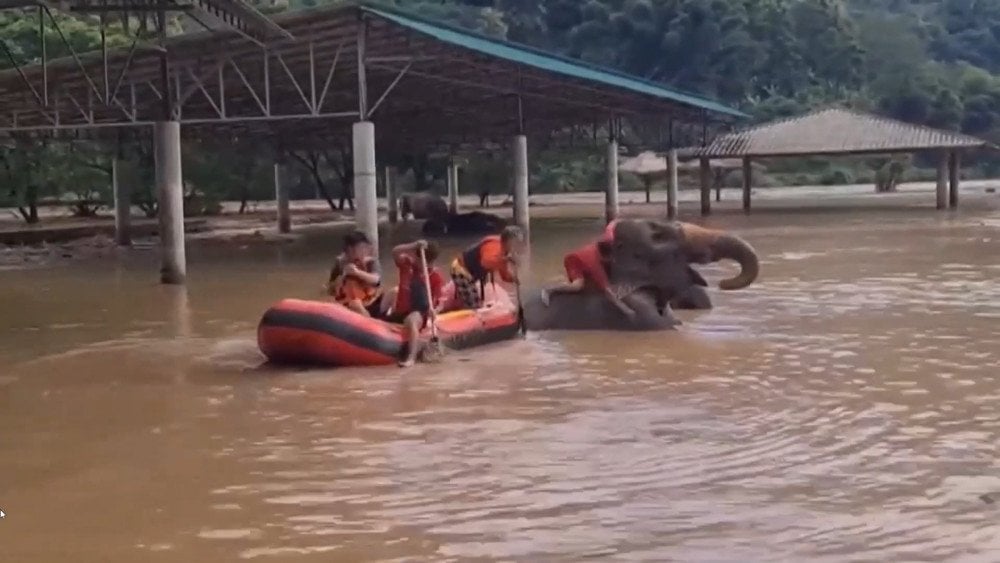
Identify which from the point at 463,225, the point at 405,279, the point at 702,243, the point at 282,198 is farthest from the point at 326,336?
the point at 282,198

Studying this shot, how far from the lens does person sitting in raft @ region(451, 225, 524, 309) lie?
43.2 feet

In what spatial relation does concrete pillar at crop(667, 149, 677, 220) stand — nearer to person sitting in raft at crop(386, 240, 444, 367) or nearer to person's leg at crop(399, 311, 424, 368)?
person sitting in raft at crop(386, 240, 444, 367)

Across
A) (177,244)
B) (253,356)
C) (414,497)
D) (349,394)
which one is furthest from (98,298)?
(414,497)

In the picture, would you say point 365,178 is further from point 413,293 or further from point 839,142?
point 839,142

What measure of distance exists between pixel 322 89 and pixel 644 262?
49.3ft

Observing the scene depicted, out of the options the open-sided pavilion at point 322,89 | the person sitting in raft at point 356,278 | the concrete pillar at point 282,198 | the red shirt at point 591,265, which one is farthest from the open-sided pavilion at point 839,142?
the person sitting in raft at point 356,278

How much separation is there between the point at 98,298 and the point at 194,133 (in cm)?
1604

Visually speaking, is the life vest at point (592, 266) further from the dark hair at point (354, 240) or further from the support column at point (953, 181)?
the support column at point (953, 181)

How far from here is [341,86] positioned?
29703mm

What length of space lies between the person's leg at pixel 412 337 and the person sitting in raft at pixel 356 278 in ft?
1.44

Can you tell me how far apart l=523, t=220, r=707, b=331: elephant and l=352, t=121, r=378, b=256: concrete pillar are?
318 inches

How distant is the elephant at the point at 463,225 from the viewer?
36.5 metres

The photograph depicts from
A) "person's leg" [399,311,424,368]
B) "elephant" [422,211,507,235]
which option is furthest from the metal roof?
"elephant" [422,211,507,235]

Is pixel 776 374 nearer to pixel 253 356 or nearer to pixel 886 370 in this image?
pixel 886 370
